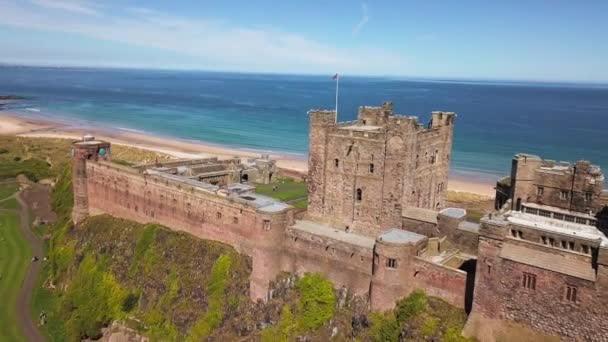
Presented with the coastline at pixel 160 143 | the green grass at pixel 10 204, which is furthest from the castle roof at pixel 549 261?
the green grass at pixel 10 204

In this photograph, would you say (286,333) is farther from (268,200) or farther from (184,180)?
(184,180)

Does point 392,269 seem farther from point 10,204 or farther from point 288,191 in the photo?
point 10,204

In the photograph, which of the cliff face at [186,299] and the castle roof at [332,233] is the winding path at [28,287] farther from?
the castle roof at [332,233]

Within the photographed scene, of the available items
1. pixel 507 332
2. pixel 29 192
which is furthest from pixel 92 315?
pixel 29 192

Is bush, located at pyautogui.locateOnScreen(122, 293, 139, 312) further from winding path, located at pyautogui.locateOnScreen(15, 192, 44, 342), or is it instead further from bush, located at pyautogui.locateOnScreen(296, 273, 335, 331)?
bush, located at pyautogui.locateOnScreen(296, 273, 335, 331)

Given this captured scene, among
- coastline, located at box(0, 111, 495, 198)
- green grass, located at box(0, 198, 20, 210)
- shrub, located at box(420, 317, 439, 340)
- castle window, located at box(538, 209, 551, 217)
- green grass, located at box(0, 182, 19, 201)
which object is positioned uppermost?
castle window, located at box(538, 209, 551, 217)

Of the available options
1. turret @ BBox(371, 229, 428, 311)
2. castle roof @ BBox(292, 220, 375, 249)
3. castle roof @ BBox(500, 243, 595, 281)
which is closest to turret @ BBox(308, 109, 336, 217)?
castle roof @ BBox(292, 220, 375, 249)

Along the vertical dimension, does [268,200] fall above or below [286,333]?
above
